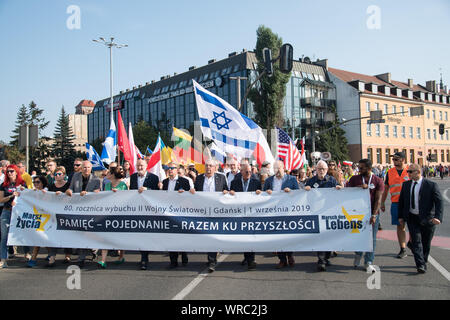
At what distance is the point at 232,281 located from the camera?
5.73m

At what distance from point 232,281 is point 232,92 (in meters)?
45.0

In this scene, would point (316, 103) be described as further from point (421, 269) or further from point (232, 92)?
point (421, 269)

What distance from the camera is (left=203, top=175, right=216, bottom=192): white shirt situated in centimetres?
699

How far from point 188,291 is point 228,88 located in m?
46.5

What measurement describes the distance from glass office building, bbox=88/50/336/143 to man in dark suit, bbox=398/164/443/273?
33162mm

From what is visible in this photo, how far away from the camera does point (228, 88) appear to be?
50344 millimetres

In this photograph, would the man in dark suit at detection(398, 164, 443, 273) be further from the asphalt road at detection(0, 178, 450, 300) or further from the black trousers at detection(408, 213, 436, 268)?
the asphalt road at detection(0, 178, 450, 300)

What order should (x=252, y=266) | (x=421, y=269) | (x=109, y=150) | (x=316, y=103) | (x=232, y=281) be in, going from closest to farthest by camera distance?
1. (x=232, y=281)
2. (x=421, y=269)
3. (x=252, y=266)
4. (x=109, y=150)
5. (x=316, y=103)

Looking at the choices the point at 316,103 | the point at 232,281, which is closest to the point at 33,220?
the point at 232,281

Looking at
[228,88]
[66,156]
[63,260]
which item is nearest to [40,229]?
[63,260]

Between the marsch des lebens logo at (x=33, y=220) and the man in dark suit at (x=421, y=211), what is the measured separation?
6.45 m

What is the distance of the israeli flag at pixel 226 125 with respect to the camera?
796 centimetres

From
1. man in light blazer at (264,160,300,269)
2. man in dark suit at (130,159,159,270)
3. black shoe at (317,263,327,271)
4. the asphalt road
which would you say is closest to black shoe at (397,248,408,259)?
the asphalt road
